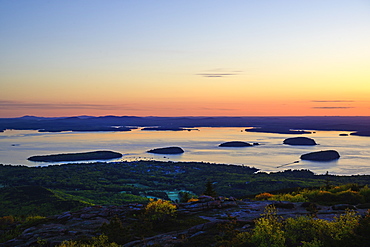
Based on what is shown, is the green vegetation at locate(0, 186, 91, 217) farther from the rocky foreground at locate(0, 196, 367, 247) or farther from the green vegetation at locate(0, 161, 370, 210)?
the rocky foreground at locate(0, 196, 367, 247)

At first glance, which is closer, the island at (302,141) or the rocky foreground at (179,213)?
the rocky foreground at (179,213)

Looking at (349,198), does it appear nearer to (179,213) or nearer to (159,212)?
(179,213)

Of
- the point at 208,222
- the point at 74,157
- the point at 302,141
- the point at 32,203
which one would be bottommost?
the point at 74,157

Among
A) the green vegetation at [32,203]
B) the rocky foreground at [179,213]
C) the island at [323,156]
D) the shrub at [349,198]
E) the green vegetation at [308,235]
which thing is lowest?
the island at [323,156]

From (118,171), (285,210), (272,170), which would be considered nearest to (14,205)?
(285,210)

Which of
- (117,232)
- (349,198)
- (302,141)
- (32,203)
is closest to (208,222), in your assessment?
(117,232)

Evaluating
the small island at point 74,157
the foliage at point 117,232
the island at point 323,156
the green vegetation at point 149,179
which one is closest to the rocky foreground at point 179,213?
the foliage at point 117,232

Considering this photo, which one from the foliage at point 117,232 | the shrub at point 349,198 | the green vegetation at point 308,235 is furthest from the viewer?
the shrub at point 349,198

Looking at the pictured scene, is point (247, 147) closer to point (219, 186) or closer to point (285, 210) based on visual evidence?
point (219, 186)

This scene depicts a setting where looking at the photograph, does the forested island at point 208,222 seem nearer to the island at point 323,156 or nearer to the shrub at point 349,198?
the shrub at point 349,198
